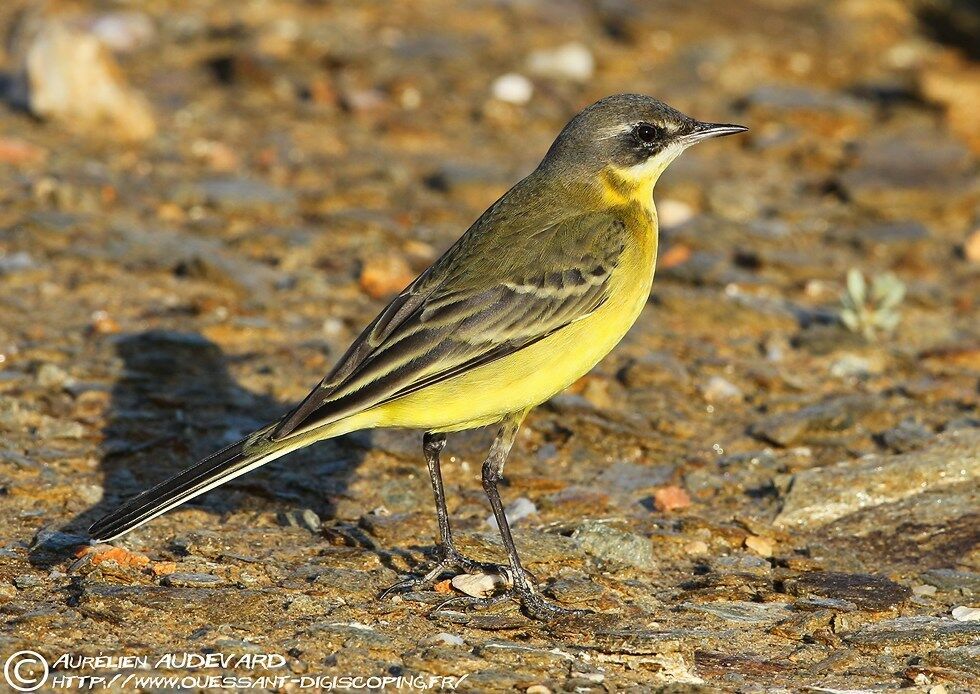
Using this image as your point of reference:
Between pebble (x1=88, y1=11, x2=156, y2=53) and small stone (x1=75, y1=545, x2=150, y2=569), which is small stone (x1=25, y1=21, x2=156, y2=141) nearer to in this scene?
pebble (x1=88, y1=11, x2=156, y2=53)

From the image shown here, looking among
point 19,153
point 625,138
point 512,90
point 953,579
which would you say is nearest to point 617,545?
point 953,579

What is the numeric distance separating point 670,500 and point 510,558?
1437 mm

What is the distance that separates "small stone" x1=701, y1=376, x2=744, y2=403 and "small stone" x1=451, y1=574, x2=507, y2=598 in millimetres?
2888

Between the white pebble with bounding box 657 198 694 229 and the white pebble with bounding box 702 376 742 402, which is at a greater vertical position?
the white pebble with bounding box 657 198 694 229

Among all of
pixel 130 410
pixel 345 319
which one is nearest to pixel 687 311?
pixel 345 319

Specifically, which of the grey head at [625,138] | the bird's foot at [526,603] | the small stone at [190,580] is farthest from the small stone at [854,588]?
the small stone at [190,580]

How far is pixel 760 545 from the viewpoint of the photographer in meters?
7.01

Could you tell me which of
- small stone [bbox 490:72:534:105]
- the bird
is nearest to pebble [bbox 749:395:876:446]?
the bird

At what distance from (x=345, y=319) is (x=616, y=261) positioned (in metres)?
3.06

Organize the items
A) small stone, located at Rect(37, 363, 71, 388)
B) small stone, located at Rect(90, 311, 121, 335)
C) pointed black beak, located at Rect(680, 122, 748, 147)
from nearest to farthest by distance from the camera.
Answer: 1. pointed black beak, located at Rect(680, 122, 748, 147)
2. small stone, located at Rect(37, 363, 71, 388)
3. small stone, located at Rect(90, 311, 121, 335)

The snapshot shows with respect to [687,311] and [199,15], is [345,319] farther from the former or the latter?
[199,15]

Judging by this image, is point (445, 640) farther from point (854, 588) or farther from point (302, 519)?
point (854, 588)

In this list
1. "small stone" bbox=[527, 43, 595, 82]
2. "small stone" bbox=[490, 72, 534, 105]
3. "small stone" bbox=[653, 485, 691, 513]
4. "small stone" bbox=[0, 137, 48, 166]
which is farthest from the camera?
"small stone" bbox=[527, 43, 595, 82]

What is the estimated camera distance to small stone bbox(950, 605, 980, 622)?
246 inches
